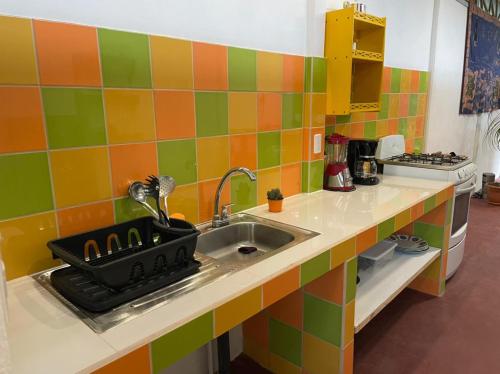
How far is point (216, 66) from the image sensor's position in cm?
157

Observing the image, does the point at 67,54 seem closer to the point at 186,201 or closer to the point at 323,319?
the point at 186,201

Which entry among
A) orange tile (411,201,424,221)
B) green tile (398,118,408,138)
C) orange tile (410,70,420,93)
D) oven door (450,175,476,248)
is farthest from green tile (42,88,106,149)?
orange tile (410,70,420,93)

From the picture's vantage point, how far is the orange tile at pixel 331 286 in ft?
4.97

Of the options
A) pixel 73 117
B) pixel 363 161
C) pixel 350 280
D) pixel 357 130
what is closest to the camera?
pixel 73 117

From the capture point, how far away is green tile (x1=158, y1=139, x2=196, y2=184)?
1.45m

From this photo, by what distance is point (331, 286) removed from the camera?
1551 mm

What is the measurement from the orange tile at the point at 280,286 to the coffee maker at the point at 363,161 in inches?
50.3

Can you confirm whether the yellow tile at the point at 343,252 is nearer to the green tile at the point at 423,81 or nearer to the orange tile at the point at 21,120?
the orange tile at the point at 21,120

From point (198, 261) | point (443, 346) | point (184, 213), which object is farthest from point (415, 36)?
point (198, 261)

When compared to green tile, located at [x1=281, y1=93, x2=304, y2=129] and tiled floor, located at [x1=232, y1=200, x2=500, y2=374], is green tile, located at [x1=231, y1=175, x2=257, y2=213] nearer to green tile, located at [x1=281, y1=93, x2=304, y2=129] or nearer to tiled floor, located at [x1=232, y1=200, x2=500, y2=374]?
green tile, located at [x1=281, y1=93, x2=304, y2=129]

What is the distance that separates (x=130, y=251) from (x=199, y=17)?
94cm

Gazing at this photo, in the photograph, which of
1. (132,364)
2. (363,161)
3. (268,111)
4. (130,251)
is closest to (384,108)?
(363,161)

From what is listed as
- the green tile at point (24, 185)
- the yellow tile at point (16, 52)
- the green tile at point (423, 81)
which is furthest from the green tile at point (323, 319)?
the green tile at point (423, 81)

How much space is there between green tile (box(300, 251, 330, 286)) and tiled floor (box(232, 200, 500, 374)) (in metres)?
0.83
